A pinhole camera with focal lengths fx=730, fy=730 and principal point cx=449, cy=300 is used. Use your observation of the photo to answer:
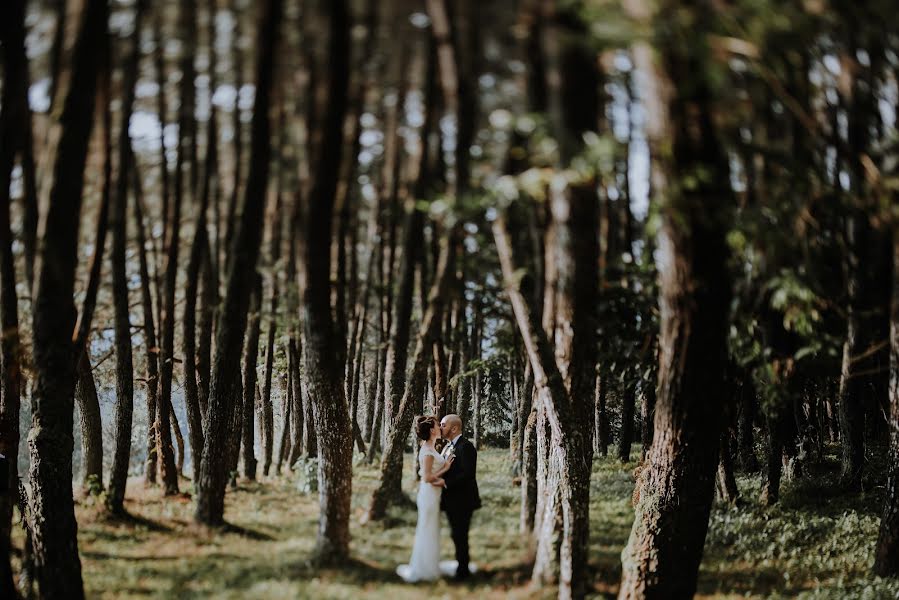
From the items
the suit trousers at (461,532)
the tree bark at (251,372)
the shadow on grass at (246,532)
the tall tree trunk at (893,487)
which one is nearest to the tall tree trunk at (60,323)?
the shadow on grass at (246,532)

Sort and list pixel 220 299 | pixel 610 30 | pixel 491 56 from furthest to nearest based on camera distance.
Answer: pixel 220 299 < pixel 491 56 < pixel 610 30

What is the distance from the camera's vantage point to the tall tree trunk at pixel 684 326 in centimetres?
517

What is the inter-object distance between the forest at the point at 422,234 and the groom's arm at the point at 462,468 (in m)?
0.37

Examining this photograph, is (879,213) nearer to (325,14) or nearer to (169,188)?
(325,14)

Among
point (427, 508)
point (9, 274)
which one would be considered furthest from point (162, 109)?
point (427, 508)

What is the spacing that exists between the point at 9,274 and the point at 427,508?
496cm

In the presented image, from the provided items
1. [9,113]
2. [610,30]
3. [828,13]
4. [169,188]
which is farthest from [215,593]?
[828,13]

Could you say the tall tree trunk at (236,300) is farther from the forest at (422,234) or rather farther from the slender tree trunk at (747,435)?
the slender tree trunk at (747,435)

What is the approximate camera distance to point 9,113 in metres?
6.85

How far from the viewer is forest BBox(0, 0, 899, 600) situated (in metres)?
5.59

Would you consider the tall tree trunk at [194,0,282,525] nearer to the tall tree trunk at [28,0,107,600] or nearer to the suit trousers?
the tall tree trunk at [28,0,107,600]

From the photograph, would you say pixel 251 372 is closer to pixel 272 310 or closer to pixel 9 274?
pixel 272 310

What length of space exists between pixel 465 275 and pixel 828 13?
3.42 metres

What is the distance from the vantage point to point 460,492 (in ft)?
22.6
